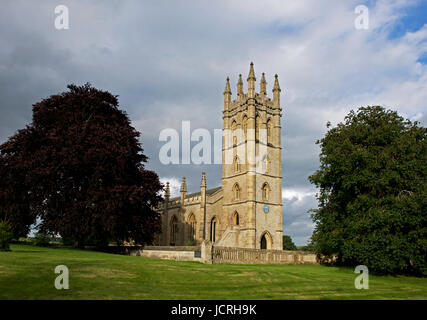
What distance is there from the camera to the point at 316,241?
1056 inches

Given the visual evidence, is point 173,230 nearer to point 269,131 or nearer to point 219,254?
point 269,131

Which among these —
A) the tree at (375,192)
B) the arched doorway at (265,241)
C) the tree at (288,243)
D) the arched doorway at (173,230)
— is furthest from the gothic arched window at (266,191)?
the tree at (288,243)

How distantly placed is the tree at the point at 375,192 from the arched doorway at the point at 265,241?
55.2 ft

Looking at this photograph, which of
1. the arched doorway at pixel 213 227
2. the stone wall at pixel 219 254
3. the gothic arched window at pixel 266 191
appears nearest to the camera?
the stone wall at pixel 219 254

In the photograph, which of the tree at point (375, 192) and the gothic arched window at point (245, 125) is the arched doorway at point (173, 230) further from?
Result: the tree at point (375, 192)

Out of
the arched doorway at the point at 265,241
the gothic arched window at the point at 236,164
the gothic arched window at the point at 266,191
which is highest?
the gothic arched window at the point at 236,164

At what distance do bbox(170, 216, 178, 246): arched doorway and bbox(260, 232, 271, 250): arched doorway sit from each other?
1388 centimetres

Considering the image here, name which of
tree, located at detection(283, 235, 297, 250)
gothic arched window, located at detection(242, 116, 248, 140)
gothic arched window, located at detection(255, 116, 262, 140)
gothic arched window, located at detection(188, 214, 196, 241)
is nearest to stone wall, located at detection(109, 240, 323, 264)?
gothic arched window, located at detection(255, 116, 262, 140)

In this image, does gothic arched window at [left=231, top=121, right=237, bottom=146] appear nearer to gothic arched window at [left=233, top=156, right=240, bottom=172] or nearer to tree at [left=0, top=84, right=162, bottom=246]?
gothic arched window at [left=233, top=156, right=240, bottom=172]

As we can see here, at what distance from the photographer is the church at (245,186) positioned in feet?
139

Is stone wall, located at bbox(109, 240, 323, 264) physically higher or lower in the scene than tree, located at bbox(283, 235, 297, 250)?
higher

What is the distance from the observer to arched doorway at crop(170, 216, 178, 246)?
52.1 metres
